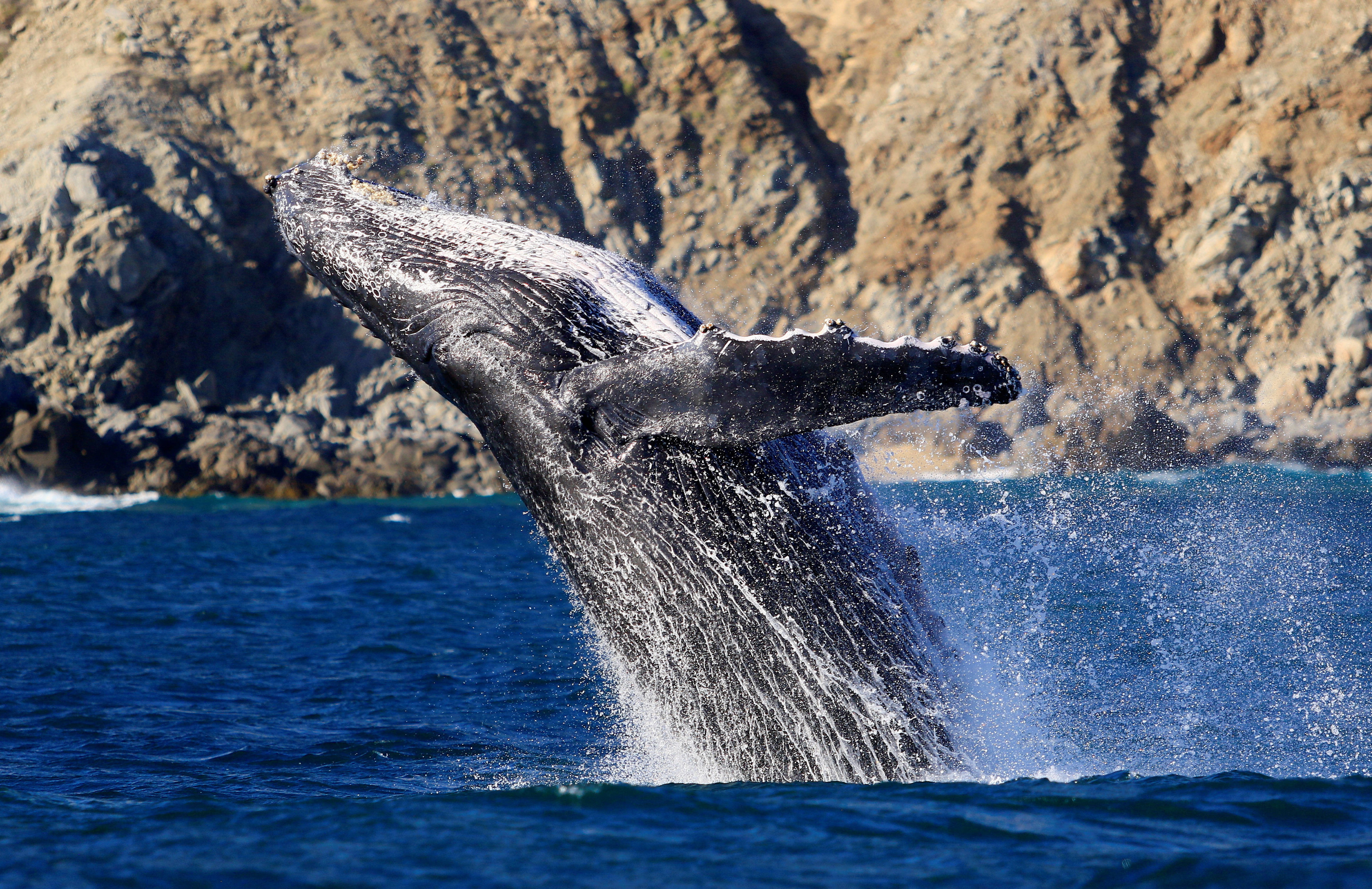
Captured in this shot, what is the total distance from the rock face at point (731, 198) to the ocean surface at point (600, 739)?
25510 millimetres

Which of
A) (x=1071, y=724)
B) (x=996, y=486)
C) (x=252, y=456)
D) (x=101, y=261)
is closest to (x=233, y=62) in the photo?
(x=101, y=261)

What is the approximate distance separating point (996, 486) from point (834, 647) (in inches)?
1329

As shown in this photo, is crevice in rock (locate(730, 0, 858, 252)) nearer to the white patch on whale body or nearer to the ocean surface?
the ocean surface

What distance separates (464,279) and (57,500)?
40.6 meters

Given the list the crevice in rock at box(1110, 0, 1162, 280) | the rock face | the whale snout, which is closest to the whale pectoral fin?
the whale snout

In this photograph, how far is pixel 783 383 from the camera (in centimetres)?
468

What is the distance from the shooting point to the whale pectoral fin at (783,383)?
4.44 m

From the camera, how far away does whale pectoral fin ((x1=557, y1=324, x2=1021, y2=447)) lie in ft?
14.6

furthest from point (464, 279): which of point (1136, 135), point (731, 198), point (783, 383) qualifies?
point (1136, 135)

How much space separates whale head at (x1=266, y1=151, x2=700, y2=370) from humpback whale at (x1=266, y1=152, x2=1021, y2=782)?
0.01 m

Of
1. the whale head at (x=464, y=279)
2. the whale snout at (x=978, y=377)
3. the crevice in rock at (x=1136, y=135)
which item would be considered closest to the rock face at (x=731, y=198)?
the crevice in rock at (x=1136, y=135)

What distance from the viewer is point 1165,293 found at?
2009 inches

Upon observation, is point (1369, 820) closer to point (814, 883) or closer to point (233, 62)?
point (814, 883)

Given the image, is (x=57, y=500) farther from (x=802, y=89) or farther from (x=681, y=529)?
(x=681, y=529)
